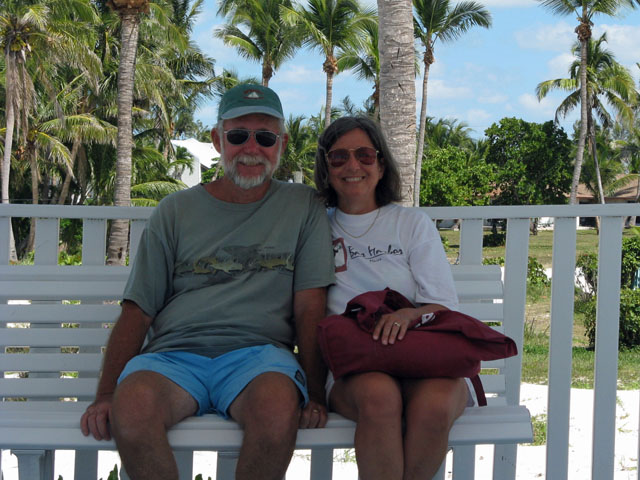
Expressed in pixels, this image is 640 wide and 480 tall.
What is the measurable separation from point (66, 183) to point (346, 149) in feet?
96.9

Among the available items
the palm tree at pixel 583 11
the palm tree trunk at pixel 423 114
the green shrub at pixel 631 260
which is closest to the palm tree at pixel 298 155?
the palm tree trunk at pixel 423 114

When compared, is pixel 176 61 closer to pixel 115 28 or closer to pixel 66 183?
pixel 115 28

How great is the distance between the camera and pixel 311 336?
2.61m

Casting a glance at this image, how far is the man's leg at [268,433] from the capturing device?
86.4 inches

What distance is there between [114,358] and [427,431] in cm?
118

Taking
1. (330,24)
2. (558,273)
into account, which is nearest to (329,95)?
(330,24)

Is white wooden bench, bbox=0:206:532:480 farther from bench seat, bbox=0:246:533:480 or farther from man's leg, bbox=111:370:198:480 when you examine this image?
man's leg, bbox=111:370:198:480

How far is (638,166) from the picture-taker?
56688 mm

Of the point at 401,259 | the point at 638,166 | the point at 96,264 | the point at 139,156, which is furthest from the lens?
the point at 638,166

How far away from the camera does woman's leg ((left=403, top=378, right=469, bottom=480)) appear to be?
2.17 meters

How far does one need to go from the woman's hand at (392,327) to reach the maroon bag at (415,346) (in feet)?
0.05

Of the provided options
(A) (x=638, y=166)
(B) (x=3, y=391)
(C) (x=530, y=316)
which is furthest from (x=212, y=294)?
(A) (x=638, y=166)

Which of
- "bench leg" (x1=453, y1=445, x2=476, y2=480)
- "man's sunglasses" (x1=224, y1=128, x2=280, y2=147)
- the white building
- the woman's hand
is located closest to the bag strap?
the woman's hand

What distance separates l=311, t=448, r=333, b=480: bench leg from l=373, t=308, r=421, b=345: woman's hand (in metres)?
0.82
